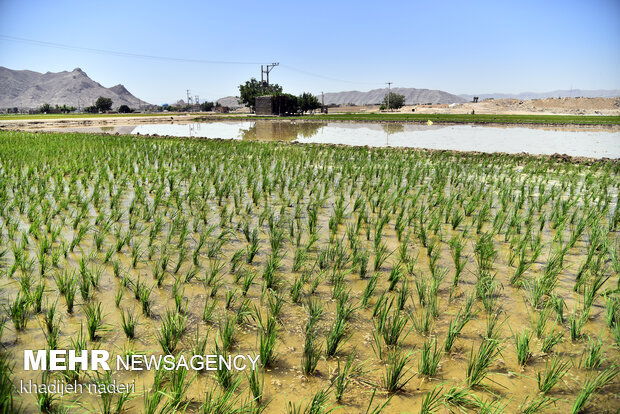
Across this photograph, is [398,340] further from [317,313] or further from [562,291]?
[562,291]

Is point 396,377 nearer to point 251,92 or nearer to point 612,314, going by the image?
point 612,314

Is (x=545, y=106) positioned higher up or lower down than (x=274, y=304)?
higher up

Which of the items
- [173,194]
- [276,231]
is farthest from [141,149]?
[276,231]

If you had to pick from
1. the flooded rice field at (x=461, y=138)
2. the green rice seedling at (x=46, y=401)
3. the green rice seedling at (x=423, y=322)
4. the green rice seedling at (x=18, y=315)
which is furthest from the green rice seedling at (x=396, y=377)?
the flooded rice field at (x=461, y=138)

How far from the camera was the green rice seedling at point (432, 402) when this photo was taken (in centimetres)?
192

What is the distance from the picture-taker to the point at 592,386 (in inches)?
76.8

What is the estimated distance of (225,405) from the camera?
76.9 inches

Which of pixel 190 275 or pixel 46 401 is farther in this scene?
pixel 190 275

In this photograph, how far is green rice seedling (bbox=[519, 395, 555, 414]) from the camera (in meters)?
1.96

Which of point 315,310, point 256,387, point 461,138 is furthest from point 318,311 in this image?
point 461,138

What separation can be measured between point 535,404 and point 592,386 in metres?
0.31

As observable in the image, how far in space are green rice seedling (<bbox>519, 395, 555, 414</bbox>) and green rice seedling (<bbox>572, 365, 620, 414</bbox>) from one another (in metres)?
0.13

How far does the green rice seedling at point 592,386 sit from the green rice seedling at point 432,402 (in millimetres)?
650

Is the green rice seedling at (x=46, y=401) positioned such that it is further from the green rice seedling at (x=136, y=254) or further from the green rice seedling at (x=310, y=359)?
the green rice seedling at (x=136, y=254)
